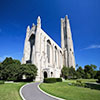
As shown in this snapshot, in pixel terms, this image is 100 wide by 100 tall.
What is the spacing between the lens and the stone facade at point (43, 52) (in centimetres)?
3874

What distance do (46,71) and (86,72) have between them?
33.8 m

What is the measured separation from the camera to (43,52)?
43.4m

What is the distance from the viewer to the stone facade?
38.7 metres

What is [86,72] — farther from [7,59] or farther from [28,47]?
[7,59]

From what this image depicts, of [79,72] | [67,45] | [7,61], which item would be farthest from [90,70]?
[7,61]

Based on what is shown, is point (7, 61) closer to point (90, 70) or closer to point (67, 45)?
point (67, 45)

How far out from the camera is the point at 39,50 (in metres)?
40.9

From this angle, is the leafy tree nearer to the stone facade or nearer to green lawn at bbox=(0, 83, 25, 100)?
the stone facade

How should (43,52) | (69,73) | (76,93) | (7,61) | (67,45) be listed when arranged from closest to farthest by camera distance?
(76,93) → (7,61) → (43,52) → (69,73) → (67,45)

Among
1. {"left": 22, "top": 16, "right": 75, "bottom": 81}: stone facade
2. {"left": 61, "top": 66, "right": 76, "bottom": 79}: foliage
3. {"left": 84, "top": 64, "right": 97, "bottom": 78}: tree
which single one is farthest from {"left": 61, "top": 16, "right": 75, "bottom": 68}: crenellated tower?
{"left": 61, "top": 66, "right": 76, "bottom": 79}: foliage

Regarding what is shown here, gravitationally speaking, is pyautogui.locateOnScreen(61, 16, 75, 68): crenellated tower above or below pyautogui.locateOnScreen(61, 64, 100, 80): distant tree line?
above

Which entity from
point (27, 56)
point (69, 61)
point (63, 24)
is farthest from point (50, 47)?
point (63, 24)

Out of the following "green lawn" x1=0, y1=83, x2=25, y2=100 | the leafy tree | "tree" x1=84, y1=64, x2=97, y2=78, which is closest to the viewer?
"green lawn" x1=0, y1=83, x2=25, y2=100

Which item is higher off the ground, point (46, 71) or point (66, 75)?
point (46, 71)
